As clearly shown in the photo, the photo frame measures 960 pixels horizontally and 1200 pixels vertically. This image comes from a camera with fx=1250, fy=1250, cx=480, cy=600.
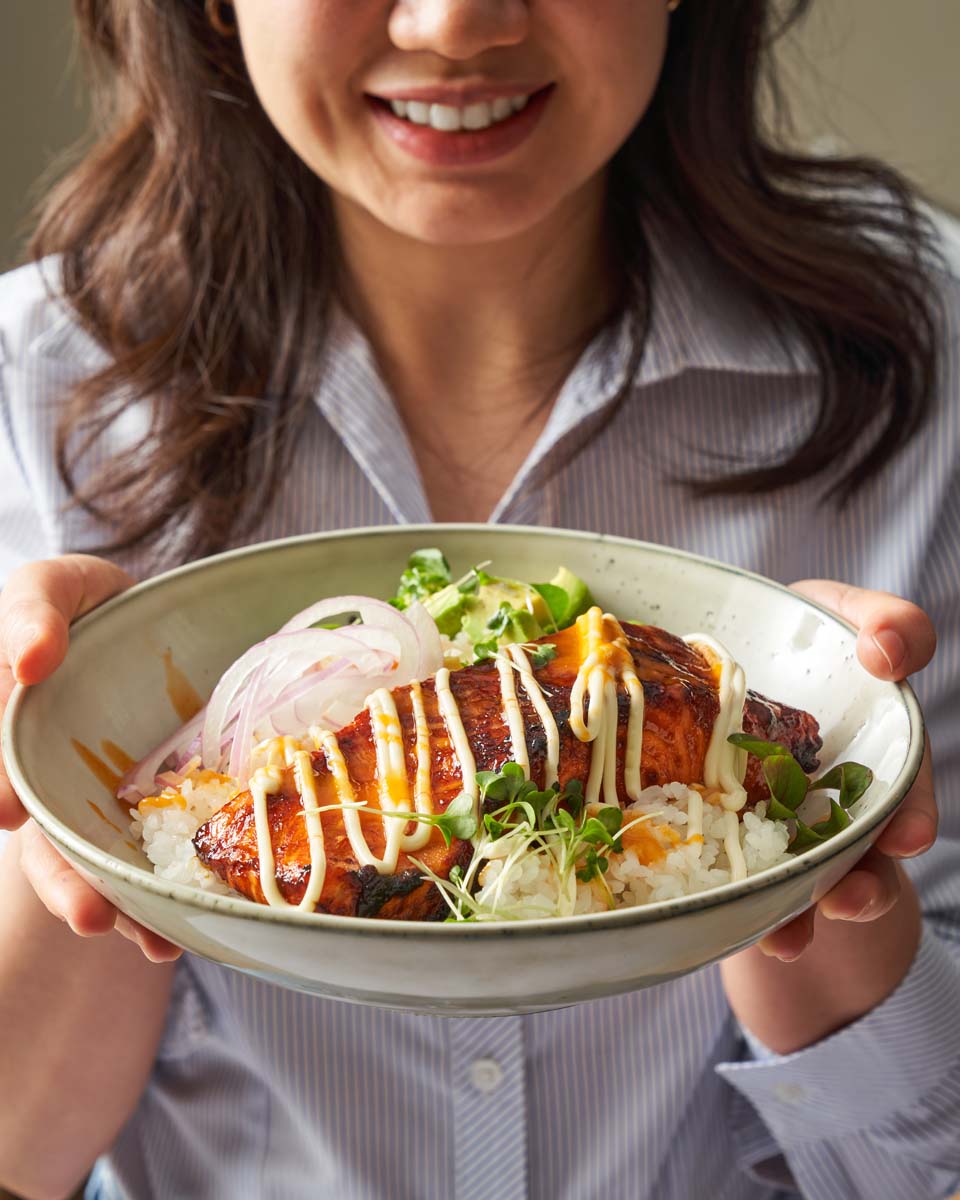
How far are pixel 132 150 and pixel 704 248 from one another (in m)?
0.97

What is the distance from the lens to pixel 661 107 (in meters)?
2.02

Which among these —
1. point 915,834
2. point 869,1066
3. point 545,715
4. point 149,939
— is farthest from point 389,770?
point 869,1066

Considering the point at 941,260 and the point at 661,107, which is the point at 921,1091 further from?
the point at 661,107

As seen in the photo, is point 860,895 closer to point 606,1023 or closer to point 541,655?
point 541,655

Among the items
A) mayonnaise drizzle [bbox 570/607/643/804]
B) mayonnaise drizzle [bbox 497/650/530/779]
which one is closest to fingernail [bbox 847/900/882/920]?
mayonnaise drizzle [bbox 570/607/643/804]

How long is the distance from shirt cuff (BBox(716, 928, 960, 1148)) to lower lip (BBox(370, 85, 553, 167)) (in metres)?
1.21

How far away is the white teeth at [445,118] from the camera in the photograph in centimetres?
158

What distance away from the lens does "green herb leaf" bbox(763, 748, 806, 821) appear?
1.10m

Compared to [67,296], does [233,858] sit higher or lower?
lower

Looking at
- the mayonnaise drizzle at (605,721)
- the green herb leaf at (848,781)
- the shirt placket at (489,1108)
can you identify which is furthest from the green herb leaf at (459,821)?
the shirt placket at (489,1108)

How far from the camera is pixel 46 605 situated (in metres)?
1.18

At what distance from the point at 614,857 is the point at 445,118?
39.9 inches

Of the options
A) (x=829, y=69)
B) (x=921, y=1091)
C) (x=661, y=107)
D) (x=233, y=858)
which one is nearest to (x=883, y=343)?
(x=661, y=107)

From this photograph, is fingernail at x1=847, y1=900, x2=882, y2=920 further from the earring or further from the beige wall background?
the beige wall background
